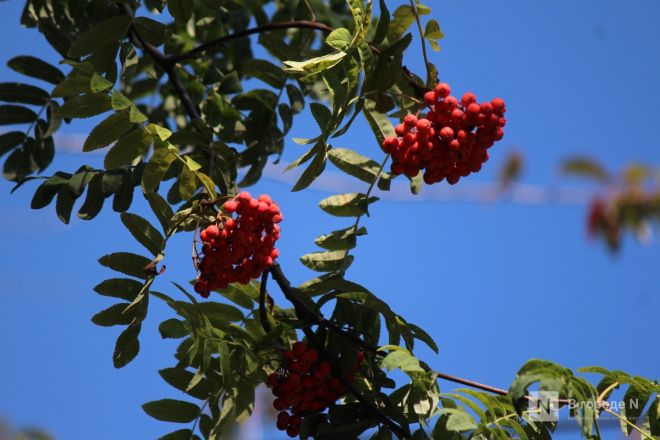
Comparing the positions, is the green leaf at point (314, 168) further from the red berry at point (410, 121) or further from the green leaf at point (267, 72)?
the green leaf at point (267, 72)

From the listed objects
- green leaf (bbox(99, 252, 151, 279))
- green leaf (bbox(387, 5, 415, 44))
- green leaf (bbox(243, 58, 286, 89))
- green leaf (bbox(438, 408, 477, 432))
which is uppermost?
green leaf (bbox(243, 58, 286, 89))

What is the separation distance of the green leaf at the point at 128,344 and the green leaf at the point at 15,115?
1137mm

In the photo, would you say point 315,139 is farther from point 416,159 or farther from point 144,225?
point 144,225

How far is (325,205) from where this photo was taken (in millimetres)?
2598

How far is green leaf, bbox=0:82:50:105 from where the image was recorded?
10.0 feet

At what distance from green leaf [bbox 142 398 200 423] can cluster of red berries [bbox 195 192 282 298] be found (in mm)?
316

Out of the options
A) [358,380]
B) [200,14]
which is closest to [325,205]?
[358,380]

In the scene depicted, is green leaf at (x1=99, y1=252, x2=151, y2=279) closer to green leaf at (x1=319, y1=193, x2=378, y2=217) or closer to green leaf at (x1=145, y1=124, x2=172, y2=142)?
green leaf at (x1=145, y1=124, x2=172, y2=142)

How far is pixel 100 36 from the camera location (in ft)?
8.34

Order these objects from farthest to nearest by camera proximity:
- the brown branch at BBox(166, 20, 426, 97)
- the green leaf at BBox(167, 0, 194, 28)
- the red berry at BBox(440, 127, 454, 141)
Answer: the green leaf at BBox(167, 0, 194, 28) < the brown branch at BBox(166, 20, 426, 97) < the red berry at BBox(440, 127, 454, 141)

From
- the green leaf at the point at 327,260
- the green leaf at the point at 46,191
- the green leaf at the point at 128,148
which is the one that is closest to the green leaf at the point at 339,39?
the green leaf at the point at 128,148

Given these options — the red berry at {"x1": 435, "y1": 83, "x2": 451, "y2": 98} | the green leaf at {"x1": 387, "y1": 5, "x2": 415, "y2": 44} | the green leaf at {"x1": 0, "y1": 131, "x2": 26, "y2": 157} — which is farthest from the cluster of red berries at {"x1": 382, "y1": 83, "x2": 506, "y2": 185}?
the green leaf at {"x1": 0, "y1": 131, "x2": 26, "y2": 157}

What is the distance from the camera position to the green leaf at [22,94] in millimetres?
3057

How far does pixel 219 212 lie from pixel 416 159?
539 mm
